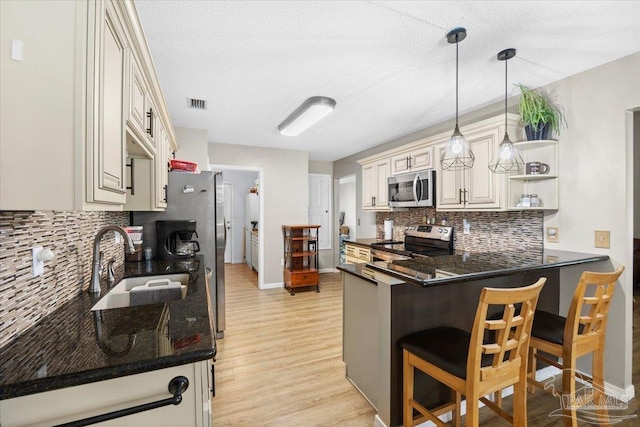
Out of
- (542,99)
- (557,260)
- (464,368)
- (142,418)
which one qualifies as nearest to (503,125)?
(542,99)

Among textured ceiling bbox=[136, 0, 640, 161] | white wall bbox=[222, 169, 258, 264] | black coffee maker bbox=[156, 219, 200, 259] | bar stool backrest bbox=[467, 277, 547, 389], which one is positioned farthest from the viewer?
white wall bbox=[222, 169, 258, 264]

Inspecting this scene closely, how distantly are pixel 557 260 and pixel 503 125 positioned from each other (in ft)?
4.22

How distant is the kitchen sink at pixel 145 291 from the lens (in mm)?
1665

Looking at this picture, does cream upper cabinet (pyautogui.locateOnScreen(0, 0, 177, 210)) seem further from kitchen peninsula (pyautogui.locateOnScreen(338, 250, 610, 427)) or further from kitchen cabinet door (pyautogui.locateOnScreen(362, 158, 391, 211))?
kitchen cabinet door (pyautogui.locateOnScreen(362, 158, 391, 211))

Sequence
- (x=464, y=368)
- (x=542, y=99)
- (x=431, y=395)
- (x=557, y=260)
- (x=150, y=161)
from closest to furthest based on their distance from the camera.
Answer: (x=464, y=368) → (x=431, y=395) → (x=557, y=260) → (x=150, y=161) → (x=542, y=99)

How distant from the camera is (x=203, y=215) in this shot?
297 cm

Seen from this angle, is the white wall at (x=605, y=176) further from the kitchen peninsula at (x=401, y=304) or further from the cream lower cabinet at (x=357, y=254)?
the cream lower cabinet at (x=357, y=254)

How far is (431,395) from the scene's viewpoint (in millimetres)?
1801

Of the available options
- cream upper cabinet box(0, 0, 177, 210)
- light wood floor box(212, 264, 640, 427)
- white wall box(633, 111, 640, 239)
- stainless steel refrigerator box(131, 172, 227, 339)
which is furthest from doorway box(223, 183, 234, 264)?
white wall box(633, 111, 640, 239)

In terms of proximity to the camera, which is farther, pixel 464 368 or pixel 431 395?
pixel 431 395

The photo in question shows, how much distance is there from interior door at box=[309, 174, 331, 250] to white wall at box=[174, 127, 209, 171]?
2.63m

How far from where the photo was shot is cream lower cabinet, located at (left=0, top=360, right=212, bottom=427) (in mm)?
772

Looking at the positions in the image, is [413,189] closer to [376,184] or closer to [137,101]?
[376,184]

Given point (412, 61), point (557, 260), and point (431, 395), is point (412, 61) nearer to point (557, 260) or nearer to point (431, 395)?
point (557, 260)
